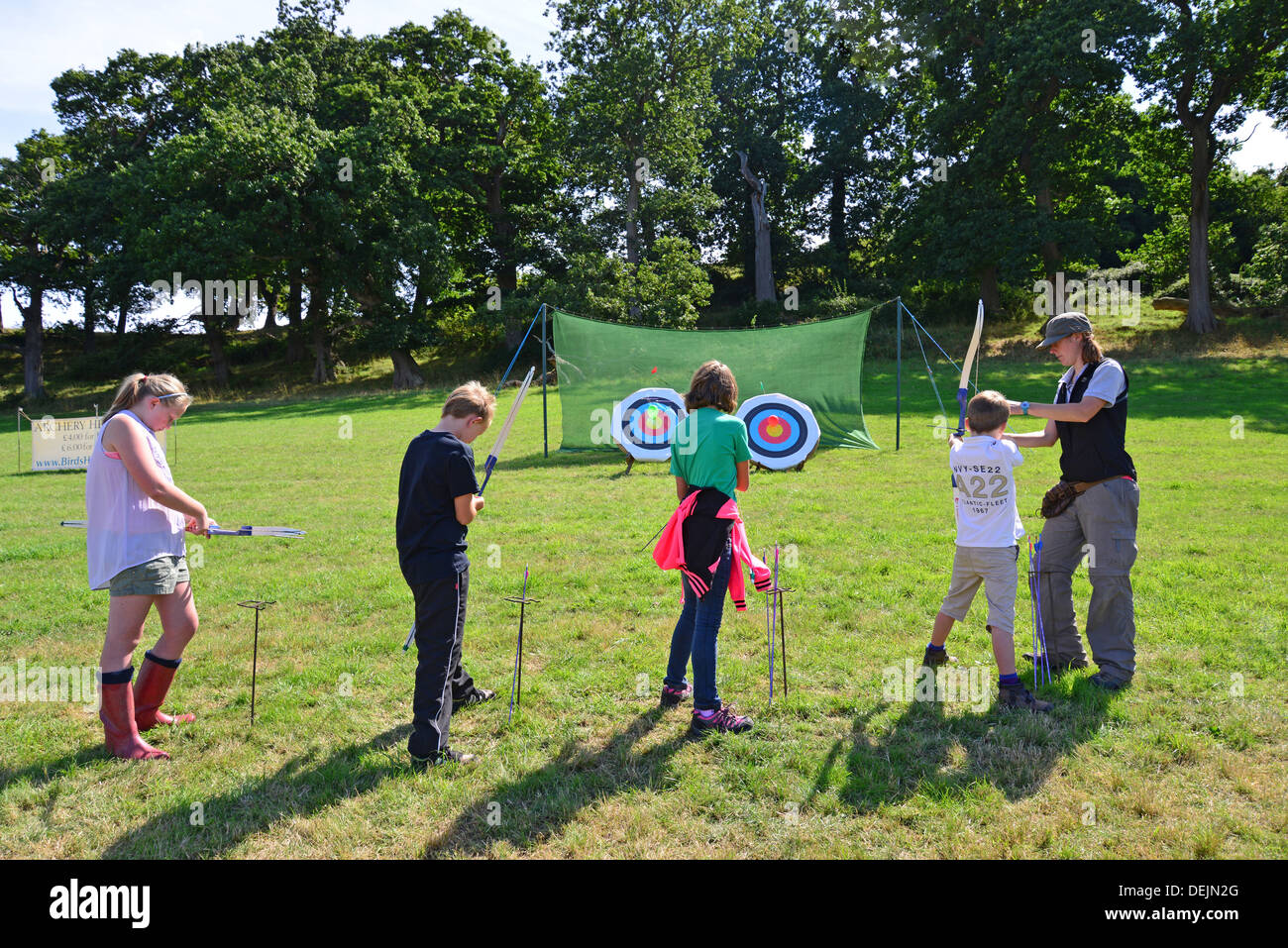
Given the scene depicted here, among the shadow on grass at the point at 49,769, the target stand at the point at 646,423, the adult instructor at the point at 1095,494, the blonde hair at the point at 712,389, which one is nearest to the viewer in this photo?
the shadow on grass at the point at 49,769

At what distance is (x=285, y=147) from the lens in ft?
90.1

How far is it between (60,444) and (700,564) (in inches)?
559

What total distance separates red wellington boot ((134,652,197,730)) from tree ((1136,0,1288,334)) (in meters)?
27.6

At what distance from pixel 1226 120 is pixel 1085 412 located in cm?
2704

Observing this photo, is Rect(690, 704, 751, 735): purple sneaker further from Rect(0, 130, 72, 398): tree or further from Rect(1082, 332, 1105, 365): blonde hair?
Rect(0, 130, 72, 398): tree

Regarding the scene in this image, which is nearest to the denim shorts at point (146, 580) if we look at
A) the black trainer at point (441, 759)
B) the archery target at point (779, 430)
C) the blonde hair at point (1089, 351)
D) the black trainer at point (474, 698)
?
the black trainer at point (441, 759)

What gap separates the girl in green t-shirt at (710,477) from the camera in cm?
369

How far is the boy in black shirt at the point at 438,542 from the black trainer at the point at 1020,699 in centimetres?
255

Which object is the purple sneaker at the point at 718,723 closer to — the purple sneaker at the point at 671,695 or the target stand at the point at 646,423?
the purple sneaker at the point at 671,695

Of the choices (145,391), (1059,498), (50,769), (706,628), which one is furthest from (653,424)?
(50,769)

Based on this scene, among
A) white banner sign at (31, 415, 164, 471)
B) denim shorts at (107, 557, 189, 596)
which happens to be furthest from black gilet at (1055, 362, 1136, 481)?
white banner sign at (31, 415, 164, 471)

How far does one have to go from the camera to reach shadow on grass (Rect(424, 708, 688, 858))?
304 centimetres

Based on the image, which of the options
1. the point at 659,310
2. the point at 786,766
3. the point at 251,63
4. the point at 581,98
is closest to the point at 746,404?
the point at 786,766

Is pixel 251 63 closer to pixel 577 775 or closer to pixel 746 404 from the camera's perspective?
pixel 746 404
